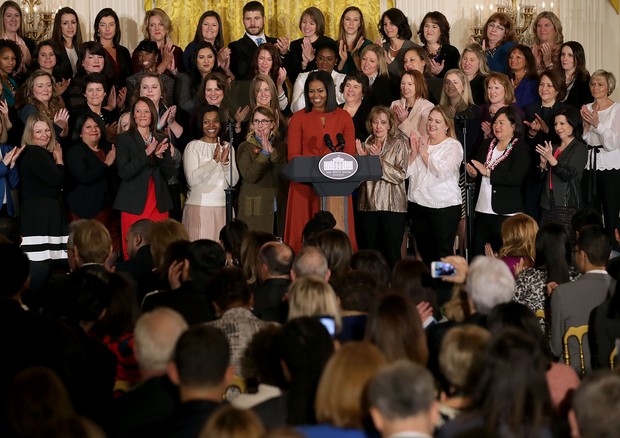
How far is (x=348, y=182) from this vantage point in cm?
860

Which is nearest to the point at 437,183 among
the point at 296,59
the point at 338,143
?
the point at 338,143

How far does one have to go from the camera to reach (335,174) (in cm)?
848

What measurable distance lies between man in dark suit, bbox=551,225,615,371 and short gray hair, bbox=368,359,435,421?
2533mm

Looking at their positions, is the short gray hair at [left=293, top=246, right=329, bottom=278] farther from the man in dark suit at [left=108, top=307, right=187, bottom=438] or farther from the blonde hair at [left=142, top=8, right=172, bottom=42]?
the blonde hair at [left=142, top=8, right=172, bottom=42]

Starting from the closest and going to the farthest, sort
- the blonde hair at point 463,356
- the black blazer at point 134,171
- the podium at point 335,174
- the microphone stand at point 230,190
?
the blonde hair at point 463,356, the podium at point 335,174, the microphone stand at point 230,190, the black blazer at point 134,171

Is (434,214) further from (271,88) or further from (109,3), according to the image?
(109,3)

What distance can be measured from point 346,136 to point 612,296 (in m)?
4.00

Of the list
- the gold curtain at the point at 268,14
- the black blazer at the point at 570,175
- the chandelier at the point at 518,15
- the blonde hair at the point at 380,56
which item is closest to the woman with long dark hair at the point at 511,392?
the black blazer at the point at 570,175

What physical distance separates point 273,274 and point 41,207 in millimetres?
3528

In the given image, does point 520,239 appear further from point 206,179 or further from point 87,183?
point 87,183

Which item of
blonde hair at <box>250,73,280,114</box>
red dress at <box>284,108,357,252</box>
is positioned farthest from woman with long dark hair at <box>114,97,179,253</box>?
red dress at <box>284,108,357,252</box>

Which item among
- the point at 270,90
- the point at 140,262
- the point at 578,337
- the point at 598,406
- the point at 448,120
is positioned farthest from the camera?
the point at 270,90

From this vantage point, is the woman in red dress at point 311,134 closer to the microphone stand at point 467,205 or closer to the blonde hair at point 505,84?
the microphone stand at point 467,205

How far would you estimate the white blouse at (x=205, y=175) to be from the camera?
9.91 meters
